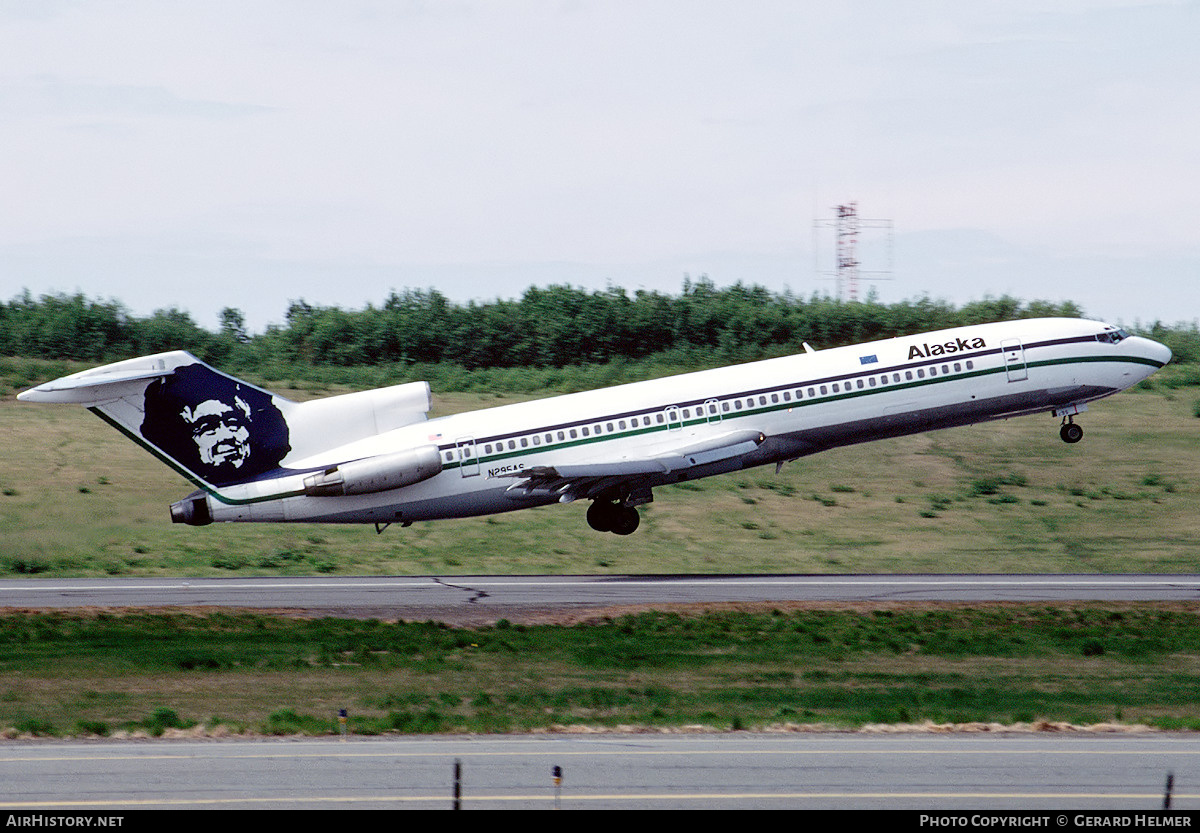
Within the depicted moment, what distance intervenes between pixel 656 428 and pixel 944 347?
8826 mm

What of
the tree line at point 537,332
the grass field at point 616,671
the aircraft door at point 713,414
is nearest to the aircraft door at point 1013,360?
the aircraft door at point 713,414

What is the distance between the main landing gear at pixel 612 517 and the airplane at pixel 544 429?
0.20 meters

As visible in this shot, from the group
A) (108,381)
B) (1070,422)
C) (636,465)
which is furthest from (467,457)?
(1070,422)

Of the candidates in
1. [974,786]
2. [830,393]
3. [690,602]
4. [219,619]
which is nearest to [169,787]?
[974,786]

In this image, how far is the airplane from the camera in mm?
38125

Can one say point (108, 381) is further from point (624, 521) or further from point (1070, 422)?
point (1070, 422)

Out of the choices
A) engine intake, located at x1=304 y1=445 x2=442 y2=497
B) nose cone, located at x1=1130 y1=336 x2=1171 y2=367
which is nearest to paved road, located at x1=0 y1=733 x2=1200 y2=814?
engine intake, located at x1=304 y1=445 x2=442 y2=497

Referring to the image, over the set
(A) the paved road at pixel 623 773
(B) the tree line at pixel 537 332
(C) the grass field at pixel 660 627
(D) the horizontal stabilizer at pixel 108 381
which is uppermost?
(B) the tree line at pixel 537 332

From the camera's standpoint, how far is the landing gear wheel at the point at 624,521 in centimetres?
4134

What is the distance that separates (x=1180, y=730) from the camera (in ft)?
71.8

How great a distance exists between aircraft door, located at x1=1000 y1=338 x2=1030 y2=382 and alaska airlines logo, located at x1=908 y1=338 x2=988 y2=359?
0.68m

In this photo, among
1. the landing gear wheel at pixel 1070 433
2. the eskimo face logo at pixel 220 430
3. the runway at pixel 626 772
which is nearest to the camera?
the runway at pixel 626 772

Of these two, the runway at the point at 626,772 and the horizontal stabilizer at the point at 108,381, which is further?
the horizontal stabilizer at the point at 108,381

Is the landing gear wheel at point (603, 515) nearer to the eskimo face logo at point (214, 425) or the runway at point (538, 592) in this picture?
the runway at point (538, 592)
